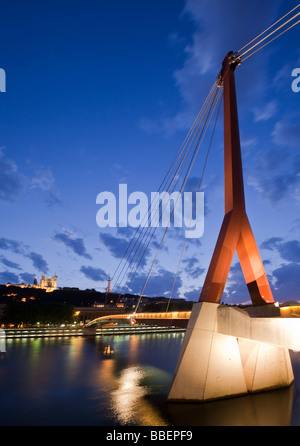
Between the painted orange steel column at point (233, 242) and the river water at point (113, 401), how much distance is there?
4.49 metres

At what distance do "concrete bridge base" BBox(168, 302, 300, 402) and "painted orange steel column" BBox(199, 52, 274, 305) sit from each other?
3.88 ft

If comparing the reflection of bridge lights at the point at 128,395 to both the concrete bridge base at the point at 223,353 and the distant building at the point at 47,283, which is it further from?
the distant building at the point at 47,283

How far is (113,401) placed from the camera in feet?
46.1

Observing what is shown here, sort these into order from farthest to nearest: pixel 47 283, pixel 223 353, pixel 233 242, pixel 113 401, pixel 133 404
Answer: pixel 47 283 < pixel 233 242 < pixel 113 401 < pixel 133 404 < pixel 223 353

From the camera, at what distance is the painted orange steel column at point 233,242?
46.2 ft

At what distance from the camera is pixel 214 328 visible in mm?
12711

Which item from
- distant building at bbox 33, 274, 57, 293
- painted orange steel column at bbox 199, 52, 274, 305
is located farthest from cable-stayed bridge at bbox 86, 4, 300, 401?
distant building at bbox 33, 274, 57, 293

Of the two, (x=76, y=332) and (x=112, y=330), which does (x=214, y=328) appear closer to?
(x=76, y=332)

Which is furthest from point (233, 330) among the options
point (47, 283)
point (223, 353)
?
point (47, 283)

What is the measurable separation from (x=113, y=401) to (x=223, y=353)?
587 cm

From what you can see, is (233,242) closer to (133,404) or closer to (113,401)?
(133,404)

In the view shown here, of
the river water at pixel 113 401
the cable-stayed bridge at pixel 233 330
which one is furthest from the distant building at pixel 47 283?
the cable-stayed bridge at pixel 233 330

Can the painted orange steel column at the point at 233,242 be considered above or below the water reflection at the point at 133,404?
above
